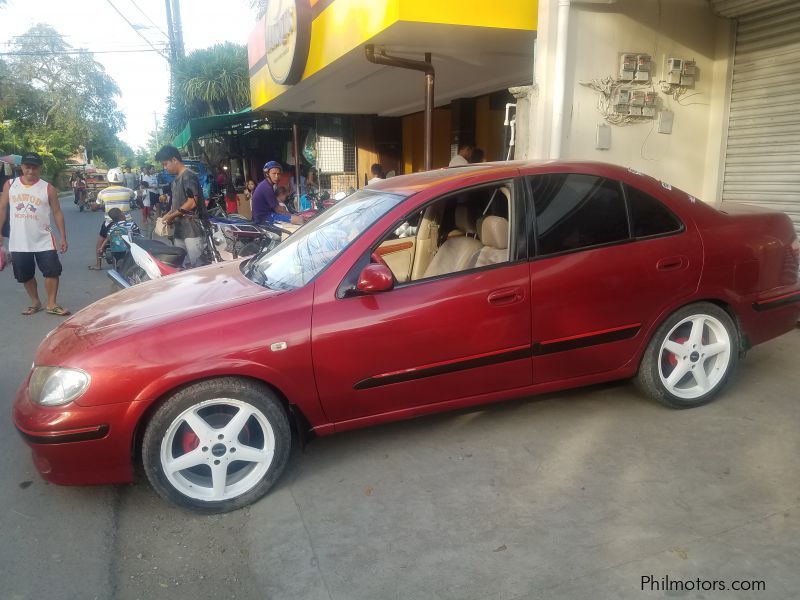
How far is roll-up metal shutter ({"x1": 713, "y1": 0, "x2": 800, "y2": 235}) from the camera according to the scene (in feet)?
A: 19.3

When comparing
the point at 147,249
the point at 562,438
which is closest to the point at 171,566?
the point at 562,438

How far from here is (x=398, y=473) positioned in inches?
123

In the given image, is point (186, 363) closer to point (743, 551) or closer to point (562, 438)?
point (562, 438)

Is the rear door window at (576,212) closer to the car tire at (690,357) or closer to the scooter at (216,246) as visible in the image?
the car tire at (690,357)

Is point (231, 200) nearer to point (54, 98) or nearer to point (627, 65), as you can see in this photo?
point (627, 65)

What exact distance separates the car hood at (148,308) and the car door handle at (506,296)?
1.11 metres

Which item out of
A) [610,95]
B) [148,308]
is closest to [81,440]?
[148,308]

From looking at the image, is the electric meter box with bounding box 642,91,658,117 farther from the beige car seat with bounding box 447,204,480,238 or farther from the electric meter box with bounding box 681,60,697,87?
the beige car seat with bounding box 447,204,480,238

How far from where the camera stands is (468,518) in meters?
2.71

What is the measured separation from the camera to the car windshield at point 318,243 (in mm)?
3182

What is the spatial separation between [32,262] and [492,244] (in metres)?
5.45

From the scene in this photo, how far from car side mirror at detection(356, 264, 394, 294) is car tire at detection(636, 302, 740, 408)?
1.73 metres

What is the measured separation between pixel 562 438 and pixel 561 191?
143 cm

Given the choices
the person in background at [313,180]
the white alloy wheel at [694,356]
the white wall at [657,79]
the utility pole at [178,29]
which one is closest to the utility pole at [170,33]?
the utility pole at [178,29]
